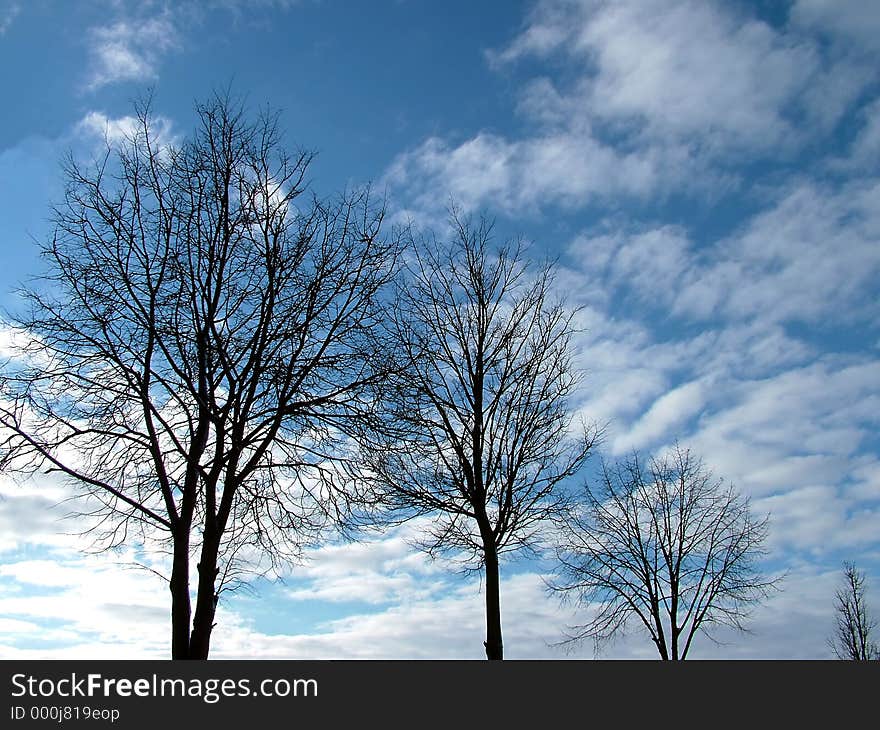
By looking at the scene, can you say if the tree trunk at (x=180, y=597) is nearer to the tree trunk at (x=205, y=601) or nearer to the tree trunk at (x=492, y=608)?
the tree trunk at (x=205, y=601)

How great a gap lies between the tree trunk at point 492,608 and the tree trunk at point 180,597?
18.5 ft

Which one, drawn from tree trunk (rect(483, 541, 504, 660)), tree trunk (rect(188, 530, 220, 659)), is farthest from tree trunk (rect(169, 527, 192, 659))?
tree trunk (rect(483, 541, 504, 660))

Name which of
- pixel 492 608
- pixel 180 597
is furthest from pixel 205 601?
pixel 492 608

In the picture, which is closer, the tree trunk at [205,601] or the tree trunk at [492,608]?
the tree trunk at [205,601]

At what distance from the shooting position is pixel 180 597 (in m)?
10.3

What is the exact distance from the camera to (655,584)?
2133 centimetres

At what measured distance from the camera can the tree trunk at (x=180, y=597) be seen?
10167 mm

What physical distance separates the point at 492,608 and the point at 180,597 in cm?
593

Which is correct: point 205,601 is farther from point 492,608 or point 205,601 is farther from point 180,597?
point 492,608

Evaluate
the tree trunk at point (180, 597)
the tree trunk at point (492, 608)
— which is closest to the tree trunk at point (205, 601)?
the tree trunk at point (180, 597)

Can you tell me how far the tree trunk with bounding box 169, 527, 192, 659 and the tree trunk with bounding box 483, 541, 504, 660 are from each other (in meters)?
5.64
